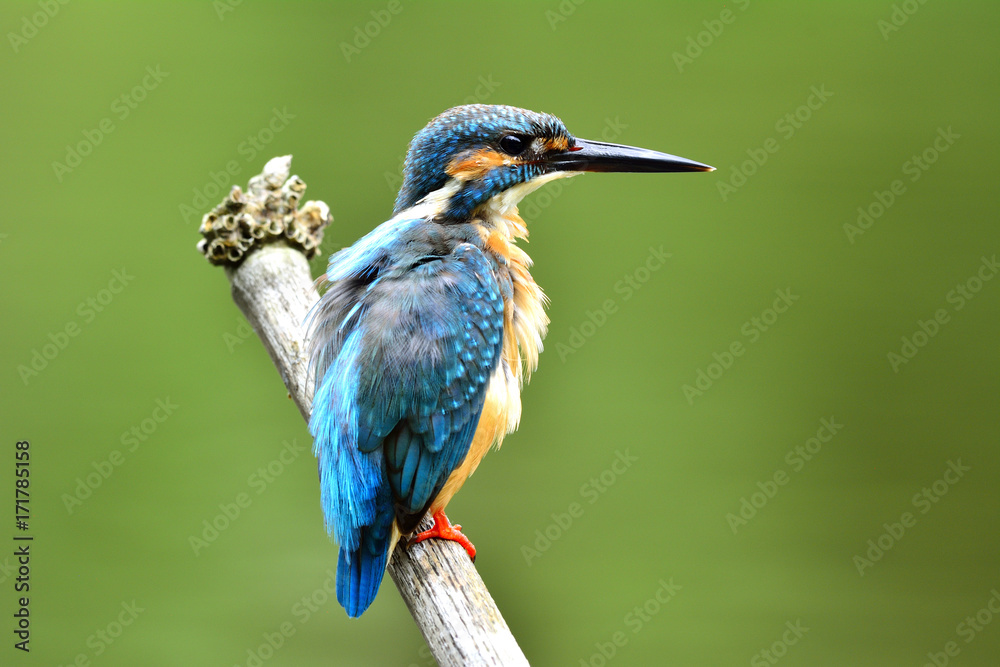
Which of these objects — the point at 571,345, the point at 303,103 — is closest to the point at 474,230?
the point at 571,345

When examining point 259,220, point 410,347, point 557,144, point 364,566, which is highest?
point 557,144

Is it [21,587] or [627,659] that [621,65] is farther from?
[21,587]

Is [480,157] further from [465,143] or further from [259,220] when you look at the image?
[259,220]

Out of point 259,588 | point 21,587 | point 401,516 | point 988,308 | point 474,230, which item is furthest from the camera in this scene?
point 988,308

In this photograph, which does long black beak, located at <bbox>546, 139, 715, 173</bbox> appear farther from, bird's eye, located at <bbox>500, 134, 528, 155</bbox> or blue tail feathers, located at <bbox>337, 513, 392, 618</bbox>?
blue tail feathers, located at <bbox>337, 513, 392, 618</bbox>

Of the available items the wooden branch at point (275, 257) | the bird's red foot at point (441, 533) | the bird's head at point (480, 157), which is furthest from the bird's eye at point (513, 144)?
the bird's red foot at point (441, 533)

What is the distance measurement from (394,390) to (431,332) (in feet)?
0.49

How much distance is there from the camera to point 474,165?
2.05m

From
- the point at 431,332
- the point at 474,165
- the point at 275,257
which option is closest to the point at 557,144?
the point at 474,165

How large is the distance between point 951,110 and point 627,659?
11.2 ft

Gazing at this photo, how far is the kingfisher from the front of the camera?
1.76 m

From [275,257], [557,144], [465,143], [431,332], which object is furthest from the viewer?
[275,257]

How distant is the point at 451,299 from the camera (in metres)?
1.88

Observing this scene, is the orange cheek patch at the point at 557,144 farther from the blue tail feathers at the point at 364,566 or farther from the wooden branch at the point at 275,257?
the blue tail feathers at the point at 364,566
